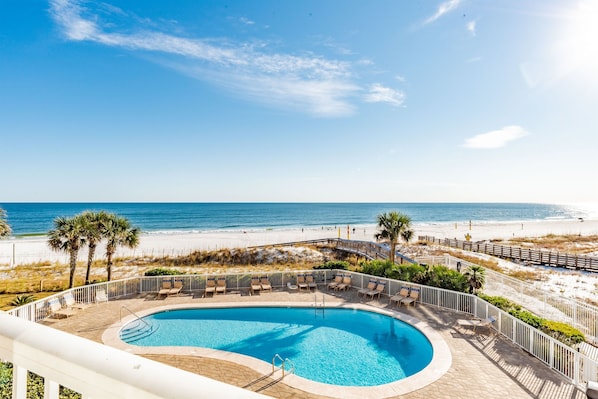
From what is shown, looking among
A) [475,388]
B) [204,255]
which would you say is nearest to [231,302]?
[475,388]

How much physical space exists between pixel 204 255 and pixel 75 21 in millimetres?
23088

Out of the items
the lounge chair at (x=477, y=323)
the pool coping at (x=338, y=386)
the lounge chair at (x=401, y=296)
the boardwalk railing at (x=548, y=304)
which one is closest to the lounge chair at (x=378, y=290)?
the lounge chair at (x=401, y=296)

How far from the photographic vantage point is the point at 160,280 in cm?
1736

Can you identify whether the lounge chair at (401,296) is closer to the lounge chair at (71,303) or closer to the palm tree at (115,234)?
the lounge chair at (71,303)

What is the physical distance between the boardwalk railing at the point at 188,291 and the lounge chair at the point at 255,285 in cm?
39

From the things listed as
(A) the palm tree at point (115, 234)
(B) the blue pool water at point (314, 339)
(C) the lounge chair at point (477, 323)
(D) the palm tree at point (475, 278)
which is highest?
(A) the palm tree at point (115, 234)

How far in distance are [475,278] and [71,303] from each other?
60.3 feet

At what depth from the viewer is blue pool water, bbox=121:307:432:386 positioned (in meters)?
10.5

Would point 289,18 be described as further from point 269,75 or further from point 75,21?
point 75,21

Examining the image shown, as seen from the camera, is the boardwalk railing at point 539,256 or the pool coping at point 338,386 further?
the boardwalk railing at point 539,256

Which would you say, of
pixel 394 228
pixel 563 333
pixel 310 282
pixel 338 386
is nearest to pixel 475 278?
pixel 563 333

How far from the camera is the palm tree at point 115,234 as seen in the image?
731 inches

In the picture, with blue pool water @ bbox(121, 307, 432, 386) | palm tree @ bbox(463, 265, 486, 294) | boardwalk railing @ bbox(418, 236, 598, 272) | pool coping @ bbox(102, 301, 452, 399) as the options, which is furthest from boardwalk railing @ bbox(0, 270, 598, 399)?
boardwalk railing @ bbox(418, 236, 598, 272)

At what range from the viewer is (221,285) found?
58.0ft
